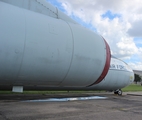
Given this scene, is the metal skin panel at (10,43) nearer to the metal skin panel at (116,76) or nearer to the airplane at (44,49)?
the airplane at (44,49)

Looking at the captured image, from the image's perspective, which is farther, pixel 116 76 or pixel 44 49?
pixel 116 76

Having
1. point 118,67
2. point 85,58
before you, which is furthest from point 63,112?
point 118,67

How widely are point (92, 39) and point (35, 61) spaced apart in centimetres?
163

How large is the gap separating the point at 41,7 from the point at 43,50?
1210mm

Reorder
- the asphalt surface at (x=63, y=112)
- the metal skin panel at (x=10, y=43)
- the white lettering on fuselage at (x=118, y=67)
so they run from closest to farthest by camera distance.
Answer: the metal skin panel at (x=10, y=43) < the asphalt surface at (x=63, y=112) < the white lettering on fuselage at (x=118, y=67)

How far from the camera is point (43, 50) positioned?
3986mm

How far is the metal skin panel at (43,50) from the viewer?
378 centimetres

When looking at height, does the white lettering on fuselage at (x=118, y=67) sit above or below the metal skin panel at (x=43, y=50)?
above

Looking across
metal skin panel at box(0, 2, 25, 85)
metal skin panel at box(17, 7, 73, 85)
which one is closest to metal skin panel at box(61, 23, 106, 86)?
metal skin panel at box(17, 7, 73, 85)

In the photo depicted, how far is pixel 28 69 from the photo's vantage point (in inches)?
156

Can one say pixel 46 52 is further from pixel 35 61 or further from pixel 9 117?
pixel 9 117

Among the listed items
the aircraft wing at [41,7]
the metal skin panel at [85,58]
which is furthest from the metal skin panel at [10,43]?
the metal skin panel at [85,58]

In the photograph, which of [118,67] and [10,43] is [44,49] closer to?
[10,43]


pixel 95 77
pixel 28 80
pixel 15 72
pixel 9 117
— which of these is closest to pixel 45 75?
pixel 28 80
